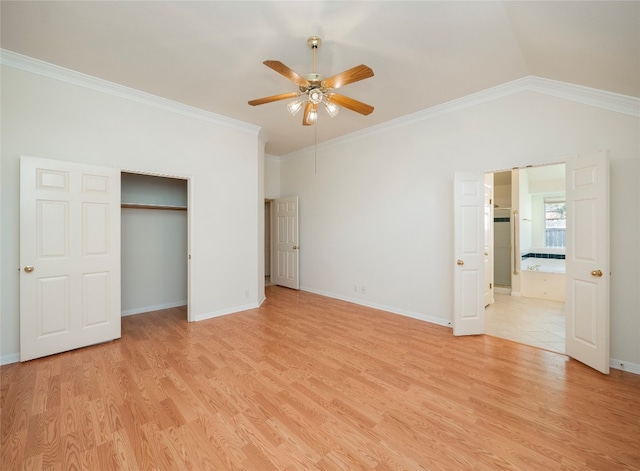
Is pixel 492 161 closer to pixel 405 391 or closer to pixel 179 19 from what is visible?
pixel 405 391

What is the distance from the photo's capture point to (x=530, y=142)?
10.9 feet

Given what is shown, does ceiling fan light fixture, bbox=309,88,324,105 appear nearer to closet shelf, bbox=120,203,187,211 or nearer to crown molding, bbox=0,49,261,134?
crown molding, bbox=0,49,261,134

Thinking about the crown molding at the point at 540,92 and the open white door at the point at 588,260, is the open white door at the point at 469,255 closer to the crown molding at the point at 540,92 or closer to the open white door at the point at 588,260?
the open white door at the point at 588,260

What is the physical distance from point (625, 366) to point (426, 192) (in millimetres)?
2865

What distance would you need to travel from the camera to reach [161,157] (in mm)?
3898

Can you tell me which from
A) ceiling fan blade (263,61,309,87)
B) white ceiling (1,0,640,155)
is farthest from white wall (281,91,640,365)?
ceiling fan blade (263,61,309,87)

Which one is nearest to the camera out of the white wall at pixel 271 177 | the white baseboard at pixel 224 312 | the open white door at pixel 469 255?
the open white door at pixel 469 255

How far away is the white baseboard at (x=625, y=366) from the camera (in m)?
2.70

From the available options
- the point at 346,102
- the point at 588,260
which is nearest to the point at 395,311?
the point at 588,260

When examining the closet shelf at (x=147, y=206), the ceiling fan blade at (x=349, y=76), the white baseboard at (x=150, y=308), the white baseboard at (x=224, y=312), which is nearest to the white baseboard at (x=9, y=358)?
the white baseboard at (x=150, y=308)

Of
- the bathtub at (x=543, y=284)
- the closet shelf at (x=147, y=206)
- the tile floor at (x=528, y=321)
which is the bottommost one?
the tile floor at (x=528, y=321)

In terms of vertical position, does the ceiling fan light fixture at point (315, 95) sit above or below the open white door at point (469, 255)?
above

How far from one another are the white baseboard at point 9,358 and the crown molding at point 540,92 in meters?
5.65

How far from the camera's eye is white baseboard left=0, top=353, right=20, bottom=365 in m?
2.85
